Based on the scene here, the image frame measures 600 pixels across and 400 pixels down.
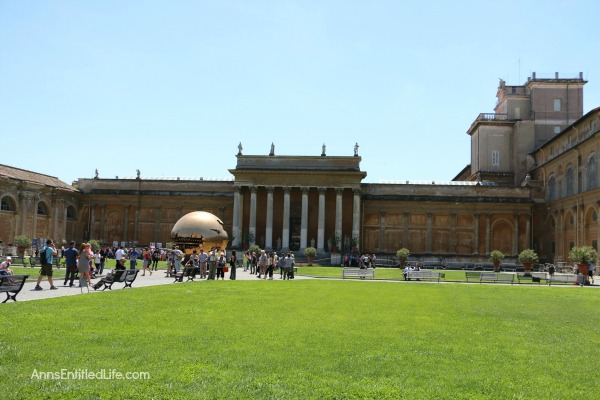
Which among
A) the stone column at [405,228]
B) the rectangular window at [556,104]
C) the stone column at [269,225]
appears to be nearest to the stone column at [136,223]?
the stone column at [269,225]

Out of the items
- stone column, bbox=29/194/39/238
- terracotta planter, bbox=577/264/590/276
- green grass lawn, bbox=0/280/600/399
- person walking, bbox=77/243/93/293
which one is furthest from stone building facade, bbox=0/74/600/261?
green grass lawn, bbox=0/280/600/399

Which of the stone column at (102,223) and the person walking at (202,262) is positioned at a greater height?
the stone column at (102,223)

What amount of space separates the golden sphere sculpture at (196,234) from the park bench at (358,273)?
835cm

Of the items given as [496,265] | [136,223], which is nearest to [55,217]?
[136,223]

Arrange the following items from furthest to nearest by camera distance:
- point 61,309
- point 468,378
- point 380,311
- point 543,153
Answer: point 543,153
point 380,311
point 61,309
point 468,378

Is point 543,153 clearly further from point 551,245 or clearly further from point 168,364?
point 168,364

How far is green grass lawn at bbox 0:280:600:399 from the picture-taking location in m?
7.51

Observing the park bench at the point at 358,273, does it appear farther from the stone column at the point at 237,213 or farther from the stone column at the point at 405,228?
the stone column at the point at 405,228

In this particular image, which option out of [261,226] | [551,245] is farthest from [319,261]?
[551,245]

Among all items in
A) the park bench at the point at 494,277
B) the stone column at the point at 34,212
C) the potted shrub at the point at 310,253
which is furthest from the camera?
the stone column at the point at 34,212

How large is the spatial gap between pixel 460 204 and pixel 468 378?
187ft

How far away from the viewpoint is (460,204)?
207 feet

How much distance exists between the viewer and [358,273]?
36531mm

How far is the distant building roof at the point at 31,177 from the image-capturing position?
176ft
